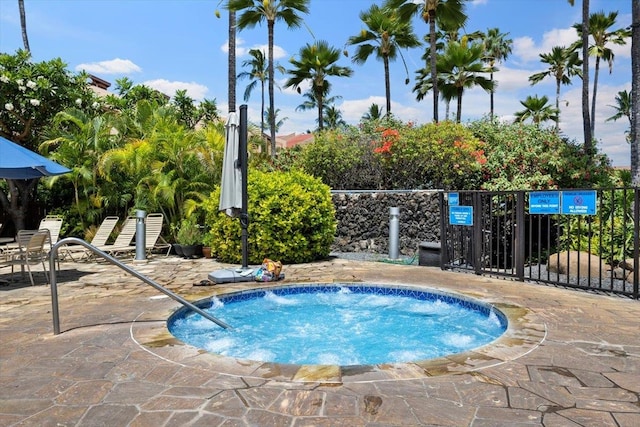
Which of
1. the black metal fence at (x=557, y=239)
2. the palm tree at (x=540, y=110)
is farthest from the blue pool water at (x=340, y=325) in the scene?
the palm tree at (x=540, y=110)

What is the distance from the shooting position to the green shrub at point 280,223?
9.77 meters

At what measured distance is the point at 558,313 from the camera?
546cm

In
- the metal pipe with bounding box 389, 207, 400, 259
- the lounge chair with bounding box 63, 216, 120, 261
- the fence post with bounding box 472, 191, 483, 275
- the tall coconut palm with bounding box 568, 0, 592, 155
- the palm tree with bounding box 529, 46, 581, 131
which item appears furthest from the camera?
the palm tree with bounding box 529, 46, 581, 131

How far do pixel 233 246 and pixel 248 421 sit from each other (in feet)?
24.3

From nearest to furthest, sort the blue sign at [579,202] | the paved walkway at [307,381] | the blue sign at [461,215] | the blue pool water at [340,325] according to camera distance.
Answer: the paved walkway at [307,381], the blue pool water at [340,325], the blue sign at [579,202], the blue sign at [461,215]

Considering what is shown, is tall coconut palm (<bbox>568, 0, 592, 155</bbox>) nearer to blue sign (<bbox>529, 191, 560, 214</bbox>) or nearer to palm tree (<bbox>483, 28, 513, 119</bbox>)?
blue sign (<bbox>529, 191, 560, 214</bbox>)

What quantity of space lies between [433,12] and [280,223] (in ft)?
45.3

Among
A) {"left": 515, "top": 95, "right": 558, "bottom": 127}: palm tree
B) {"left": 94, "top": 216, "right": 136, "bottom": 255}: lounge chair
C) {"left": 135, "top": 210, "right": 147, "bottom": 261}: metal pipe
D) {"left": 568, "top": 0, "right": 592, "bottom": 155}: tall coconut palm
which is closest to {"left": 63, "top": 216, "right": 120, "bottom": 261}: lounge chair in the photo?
{"left": 94, "top": 216, "right": 136, "bottom": 255}: lounge chair

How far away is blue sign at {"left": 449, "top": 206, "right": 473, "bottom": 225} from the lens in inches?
335

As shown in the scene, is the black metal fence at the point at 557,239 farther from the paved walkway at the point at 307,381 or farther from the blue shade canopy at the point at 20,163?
the blue shade canopy at the point at 20,163

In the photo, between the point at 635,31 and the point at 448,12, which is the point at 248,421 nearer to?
the point at 635,31

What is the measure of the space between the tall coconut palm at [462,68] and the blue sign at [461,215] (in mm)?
16977

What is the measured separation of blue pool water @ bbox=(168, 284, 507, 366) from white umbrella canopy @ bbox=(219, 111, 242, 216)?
74.1 inches

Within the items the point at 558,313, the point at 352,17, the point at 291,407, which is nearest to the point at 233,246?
the point at 558,313
